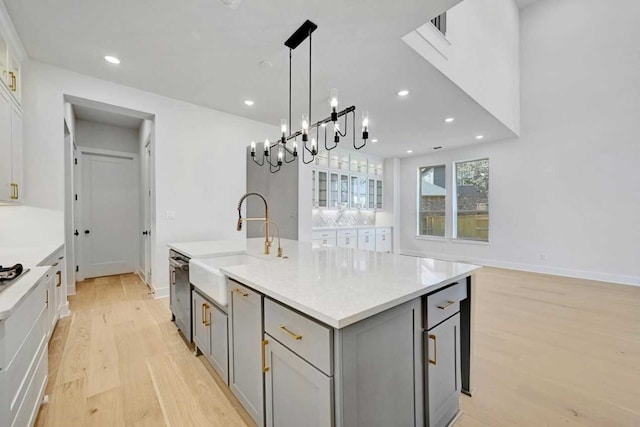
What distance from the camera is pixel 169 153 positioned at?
3.72 m

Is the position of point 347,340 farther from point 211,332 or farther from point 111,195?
point 111,195

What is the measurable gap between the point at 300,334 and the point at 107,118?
17.0ft

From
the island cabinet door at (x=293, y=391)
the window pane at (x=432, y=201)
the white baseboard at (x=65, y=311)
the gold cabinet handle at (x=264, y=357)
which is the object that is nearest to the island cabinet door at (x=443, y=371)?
the island cabinet door at (x=293, y=391)

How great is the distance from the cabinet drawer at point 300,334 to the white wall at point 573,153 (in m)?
6.04

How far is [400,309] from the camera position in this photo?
119 cm

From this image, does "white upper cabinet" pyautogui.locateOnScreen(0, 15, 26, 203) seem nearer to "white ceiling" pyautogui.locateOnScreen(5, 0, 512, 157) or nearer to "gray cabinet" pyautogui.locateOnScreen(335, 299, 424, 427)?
"white ceiling" pyautogui.locateOnScreen(5, 0, 512, 157)

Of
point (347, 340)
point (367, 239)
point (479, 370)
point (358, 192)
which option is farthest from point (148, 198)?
point (367, 239)

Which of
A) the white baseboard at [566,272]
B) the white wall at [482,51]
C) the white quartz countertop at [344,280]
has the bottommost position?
the white baseboard at [566,272]

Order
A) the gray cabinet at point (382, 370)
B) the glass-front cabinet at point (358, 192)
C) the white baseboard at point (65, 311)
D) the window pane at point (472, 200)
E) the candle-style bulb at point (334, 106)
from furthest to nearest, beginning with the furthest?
the glass-front cabinet at point (358, 192) → the window pane at point (472, 200) → the white baseboard at point (65, 311) → the candle-style bulb at point (334, 106) → the gray cabinet at point (382, 370)

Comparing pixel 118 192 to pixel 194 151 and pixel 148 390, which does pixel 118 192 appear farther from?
pixel 148 390

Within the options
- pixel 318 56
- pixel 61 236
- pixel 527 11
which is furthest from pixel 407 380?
pixel 527 11

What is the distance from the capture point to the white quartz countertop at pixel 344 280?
102 centimetres

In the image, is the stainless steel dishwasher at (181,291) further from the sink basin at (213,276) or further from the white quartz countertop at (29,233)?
the white quartz countertop at (29,233)

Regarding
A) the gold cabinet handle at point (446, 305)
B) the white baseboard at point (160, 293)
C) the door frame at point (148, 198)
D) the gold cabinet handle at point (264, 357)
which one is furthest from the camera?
the door frame at point (148, 198)
